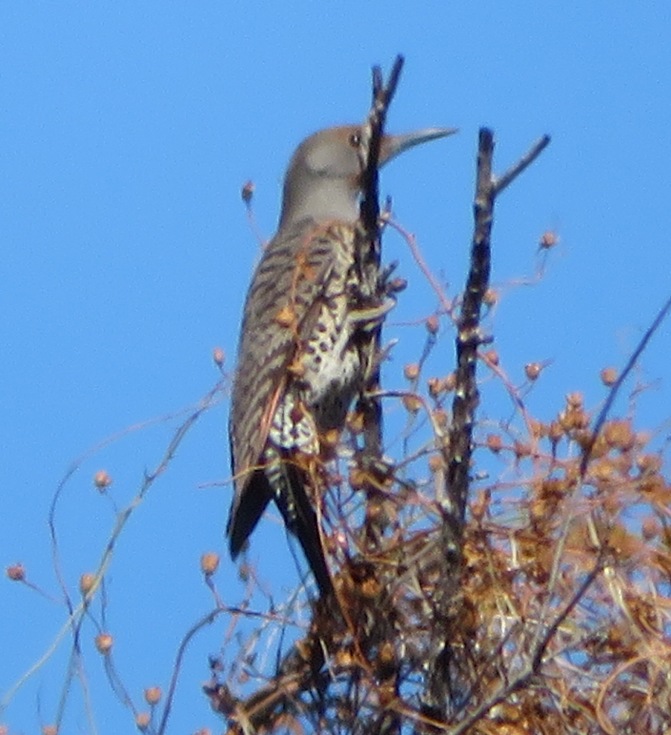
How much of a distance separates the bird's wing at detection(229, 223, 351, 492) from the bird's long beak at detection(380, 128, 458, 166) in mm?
289

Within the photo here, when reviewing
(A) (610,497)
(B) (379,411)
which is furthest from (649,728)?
(B) (379,411)

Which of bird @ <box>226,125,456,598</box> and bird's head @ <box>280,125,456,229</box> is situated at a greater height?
bird's head @ <box>280,125,456,229</box>

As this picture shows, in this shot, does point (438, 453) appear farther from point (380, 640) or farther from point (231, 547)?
point (231, 547)

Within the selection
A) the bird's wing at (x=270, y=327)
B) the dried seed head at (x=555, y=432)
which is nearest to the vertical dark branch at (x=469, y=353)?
the dried seed head at (x=555, y=432)

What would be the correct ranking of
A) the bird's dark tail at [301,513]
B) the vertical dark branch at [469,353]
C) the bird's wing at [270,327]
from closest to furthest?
the vertical dark branch at [469,353]
the bird's dark tail at [301,513]
the bird's wing at [270,327]

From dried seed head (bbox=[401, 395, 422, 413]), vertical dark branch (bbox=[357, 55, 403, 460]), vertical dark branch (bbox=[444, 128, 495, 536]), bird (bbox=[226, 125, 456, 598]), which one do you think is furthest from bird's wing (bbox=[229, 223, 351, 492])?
vertical dark branch (bbox=[444, 128, 495, 536])

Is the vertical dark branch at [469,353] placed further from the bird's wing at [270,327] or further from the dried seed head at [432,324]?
the bird's wing at [270,327]

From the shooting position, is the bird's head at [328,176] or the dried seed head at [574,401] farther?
the bird's head at [328,176]

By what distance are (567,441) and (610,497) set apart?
0.14 metres

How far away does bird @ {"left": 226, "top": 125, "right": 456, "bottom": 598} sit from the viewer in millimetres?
3520

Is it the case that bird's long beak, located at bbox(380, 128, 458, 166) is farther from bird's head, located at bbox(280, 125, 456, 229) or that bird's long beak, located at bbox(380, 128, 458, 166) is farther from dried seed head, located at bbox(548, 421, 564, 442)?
dried seed head, located at bbox(548, 421, 564, 442)

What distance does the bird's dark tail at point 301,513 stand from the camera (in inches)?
128

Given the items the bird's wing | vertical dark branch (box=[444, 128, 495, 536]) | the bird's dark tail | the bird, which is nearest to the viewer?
vertical dark branch (box=[444, 128, 495, 536])

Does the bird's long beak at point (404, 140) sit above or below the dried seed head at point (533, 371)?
above
